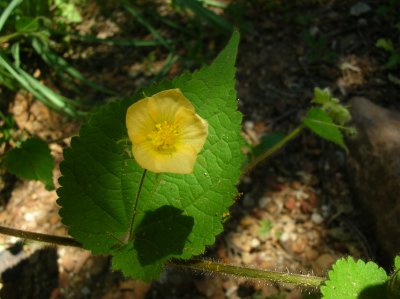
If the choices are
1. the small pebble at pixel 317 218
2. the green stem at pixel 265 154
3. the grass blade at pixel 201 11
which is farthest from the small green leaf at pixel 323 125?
the grass blade at pixel 201 11

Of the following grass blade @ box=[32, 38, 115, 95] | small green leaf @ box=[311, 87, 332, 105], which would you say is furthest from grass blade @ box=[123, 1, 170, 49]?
small green leaf @ box=[311, 87, 332, 105]

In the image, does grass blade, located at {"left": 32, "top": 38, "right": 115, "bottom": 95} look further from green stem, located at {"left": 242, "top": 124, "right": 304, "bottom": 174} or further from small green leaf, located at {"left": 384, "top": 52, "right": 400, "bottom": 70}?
small green leaf, located at {"left": 384, "top": 52, "right": 400, "bottom": 70}

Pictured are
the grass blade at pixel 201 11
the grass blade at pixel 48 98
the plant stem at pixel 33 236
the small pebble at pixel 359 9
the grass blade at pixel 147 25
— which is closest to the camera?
the plant stem at pixel 33 236

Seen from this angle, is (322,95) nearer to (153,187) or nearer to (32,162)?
(153,187)

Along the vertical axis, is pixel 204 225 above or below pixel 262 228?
above

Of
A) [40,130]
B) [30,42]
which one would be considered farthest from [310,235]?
[30,42]

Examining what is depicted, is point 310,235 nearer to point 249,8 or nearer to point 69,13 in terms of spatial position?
point 249,8

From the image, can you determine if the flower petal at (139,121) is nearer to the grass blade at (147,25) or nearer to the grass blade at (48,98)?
the grass blade at (48,98)

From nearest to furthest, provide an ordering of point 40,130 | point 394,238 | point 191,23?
point 394,238
point 40,130
point 191,23
